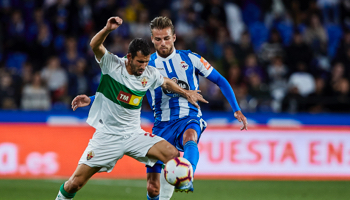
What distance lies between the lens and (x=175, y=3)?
13.7 meters

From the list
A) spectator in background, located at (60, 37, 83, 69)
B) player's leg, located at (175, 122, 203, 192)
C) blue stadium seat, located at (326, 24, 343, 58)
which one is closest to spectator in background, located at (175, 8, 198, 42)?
spectator in background, located at (60, 37, 83, 69)

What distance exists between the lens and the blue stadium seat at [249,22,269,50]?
43.4 feet

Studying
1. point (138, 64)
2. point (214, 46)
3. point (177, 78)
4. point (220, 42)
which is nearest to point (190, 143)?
point (177, 78)

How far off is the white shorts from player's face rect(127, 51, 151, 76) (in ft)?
2.32

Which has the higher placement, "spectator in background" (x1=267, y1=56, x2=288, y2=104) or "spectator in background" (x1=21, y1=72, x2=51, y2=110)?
"spectator in background" (x1=267, y1=56, x2=288, y2=104)

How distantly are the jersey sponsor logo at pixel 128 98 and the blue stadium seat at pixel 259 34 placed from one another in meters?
8.15

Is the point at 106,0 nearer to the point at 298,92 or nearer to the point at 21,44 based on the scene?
the point at 21,44

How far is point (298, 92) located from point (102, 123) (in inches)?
273

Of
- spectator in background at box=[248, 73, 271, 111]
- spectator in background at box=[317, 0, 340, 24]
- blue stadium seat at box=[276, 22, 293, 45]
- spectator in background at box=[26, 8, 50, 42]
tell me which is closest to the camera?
spectator in background at box=[248, 73, 271, 111]

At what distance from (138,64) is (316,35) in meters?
8.98

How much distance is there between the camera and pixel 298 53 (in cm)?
1234

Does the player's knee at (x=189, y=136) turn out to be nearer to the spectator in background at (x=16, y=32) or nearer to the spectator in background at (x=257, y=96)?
the spectator in background at (x=257, y=96)

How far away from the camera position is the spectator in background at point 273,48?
Result: 41.0 feet

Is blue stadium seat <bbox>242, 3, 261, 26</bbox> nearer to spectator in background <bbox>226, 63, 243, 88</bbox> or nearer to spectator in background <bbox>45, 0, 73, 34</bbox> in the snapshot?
spectator in background <bbox>226, 63, 243, 88</bbox>
